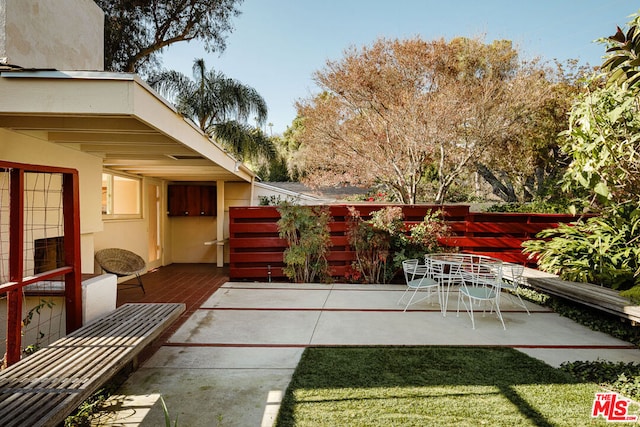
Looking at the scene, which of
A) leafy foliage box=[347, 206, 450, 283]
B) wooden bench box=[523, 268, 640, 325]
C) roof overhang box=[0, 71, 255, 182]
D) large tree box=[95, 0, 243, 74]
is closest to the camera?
roof overhang box=[0, 71, 255, 182]

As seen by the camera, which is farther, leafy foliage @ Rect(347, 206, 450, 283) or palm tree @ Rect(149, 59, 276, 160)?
palm tree @ Rect(149, 59, 276, 160)

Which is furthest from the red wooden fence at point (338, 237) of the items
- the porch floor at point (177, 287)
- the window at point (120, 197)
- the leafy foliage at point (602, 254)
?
the window at point (120, 197)

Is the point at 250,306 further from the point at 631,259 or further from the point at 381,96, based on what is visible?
the point at 381,96

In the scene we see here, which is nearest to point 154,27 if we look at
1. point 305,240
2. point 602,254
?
point 305,240

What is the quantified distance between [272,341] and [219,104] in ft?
45.3

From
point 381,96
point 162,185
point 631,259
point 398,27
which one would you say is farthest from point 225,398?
point 398,27

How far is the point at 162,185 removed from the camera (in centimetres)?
933

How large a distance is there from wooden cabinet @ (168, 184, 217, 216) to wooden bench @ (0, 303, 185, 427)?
6.53 meters

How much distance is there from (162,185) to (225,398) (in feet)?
24.9

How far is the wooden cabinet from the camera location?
9609 mm

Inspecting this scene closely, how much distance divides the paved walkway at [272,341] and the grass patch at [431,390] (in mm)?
237

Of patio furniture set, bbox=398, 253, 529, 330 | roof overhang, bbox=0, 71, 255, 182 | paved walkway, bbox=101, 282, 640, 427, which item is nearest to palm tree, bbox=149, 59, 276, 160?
paved walkway, bbox=101, 282, 640, 427

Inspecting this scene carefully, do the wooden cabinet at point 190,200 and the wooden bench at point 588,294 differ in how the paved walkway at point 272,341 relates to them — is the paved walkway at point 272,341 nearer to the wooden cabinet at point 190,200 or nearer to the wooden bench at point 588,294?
the wooden bench at point 588,294

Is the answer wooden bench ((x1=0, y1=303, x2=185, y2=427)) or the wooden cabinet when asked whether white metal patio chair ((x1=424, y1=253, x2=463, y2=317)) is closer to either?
Answer: wooden bench ((x1=0, y1=303, x2=185, y2=427))
